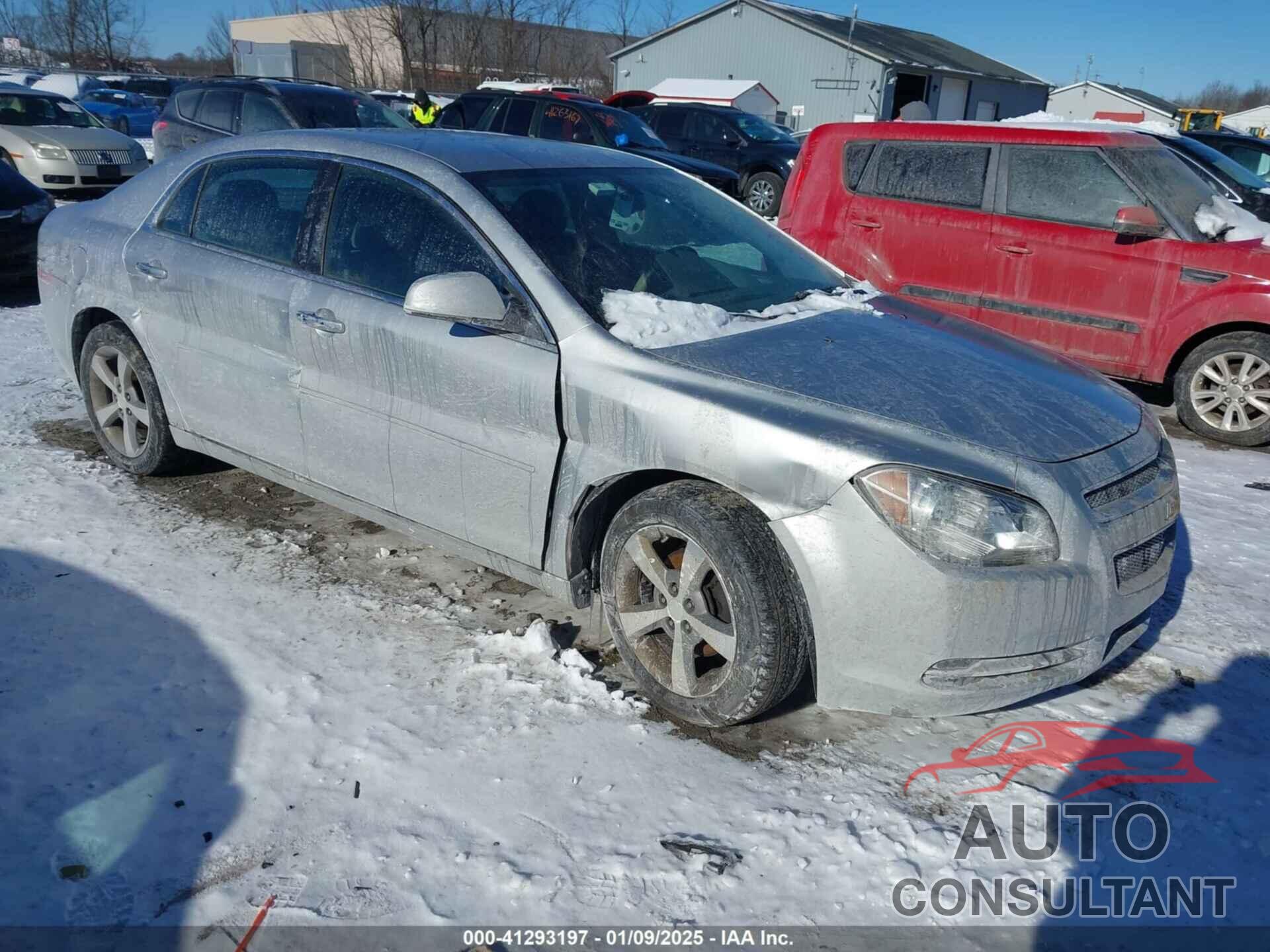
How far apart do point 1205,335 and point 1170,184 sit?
1.00 meters

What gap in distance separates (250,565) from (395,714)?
1297 millimetres

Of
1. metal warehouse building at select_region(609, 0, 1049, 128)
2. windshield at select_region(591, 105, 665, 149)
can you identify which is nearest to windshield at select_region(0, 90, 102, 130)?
windshield at select_region(591, 105, 665, 149)

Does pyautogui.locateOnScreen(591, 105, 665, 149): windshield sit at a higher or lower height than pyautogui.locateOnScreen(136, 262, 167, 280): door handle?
higher

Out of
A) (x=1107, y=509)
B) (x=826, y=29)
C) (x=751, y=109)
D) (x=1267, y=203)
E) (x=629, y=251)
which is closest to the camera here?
(x=1107, y=509)

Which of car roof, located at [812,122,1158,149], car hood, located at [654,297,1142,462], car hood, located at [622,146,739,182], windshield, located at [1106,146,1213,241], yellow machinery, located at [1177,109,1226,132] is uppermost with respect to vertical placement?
yellow machinery, located at [1177,109,1226,132]

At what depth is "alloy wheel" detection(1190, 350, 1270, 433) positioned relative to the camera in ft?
19.8

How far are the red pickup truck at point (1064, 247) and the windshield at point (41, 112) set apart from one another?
1284 centimetres

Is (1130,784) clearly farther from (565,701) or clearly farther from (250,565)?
(250,565)

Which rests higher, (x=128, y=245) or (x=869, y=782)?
(x=128, y=245)

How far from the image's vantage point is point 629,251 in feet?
11.7

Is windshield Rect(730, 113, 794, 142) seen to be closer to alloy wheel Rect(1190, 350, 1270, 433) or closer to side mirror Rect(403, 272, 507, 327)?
alloy wheel Rect(1190, 350, 1270, 433)

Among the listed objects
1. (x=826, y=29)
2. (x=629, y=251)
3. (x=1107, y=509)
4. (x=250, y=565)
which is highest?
(x=826, y=29)

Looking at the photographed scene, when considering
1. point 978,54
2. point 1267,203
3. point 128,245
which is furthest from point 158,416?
point 978,54

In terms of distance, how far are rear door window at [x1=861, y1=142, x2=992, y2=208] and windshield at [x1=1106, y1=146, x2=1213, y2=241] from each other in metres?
0.82
